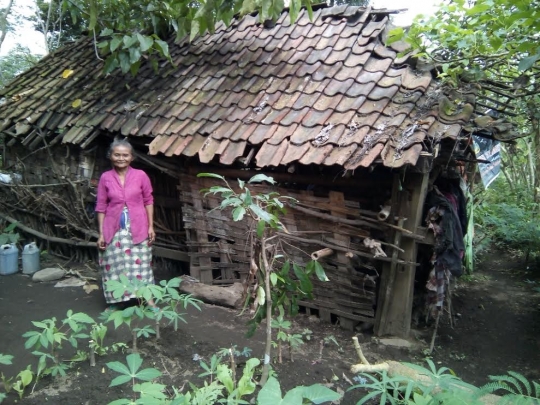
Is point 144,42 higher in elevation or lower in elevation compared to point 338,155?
higher

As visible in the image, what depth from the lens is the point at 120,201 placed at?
420 cm

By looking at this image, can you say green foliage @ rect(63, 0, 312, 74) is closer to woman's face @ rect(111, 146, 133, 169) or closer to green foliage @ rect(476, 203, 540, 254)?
woman's face @ rect(111, 146, 133, 169)

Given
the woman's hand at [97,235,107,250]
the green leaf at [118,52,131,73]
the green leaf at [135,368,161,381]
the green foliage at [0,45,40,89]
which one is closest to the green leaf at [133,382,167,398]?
the green leaf at [135,368,161,381]

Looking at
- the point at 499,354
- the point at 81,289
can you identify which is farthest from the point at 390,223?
the point at 81,289

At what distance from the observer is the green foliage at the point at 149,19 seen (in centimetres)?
358

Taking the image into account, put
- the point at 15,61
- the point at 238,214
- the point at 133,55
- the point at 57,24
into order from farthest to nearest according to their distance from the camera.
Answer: the point at 15,61, the point at 57,24, the point at 133,55, the point at 238,214

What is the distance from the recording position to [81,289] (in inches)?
211

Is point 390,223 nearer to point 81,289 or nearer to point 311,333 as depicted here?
point 311,333

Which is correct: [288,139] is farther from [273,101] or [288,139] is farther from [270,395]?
[270,395]

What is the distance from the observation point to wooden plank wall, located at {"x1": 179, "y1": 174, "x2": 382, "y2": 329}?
4.06m

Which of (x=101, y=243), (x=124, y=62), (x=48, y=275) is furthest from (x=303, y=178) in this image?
(x=48, y=275)

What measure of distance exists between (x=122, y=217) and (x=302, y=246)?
1965mm

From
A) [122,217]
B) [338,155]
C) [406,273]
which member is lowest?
[406,273]

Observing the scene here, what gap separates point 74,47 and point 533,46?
7.77 m
